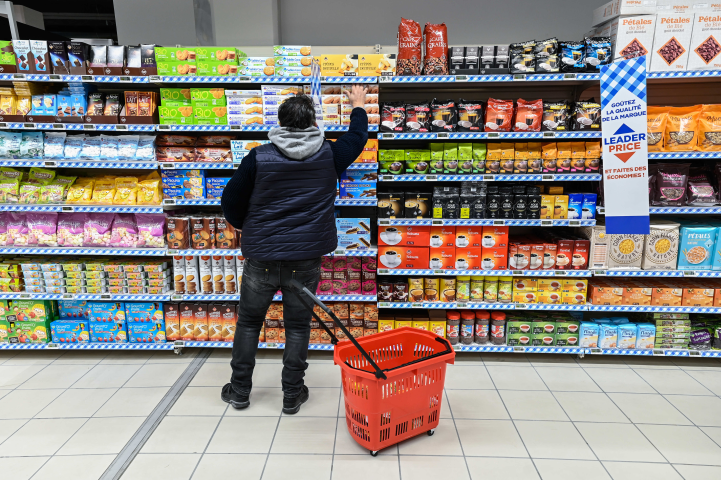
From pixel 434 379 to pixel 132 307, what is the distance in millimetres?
2674

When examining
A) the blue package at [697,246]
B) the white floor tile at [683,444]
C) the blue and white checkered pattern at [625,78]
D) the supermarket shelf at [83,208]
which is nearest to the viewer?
the white floor tile at [683,444]

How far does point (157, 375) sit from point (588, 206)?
3.67m

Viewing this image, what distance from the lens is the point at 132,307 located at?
150 inches

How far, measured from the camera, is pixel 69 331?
383 centimetres

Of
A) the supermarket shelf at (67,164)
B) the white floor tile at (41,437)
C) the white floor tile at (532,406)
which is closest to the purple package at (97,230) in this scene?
the supermarket shelf at (67,164)

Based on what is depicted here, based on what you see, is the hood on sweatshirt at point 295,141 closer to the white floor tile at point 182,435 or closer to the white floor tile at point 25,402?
the white floor tile at point 182,435

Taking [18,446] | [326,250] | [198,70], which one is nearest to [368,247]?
[326,250]

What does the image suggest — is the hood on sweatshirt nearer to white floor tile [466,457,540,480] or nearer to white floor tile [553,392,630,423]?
white floor tile [466,457,540,480]

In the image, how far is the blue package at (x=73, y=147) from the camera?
3.62 metres

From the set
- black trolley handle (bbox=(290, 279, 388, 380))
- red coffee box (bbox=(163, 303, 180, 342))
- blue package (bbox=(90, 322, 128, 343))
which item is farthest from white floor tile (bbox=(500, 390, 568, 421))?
blue package (bbox=(90, 322, 128, 343))

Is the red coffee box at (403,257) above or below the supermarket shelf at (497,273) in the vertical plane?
above

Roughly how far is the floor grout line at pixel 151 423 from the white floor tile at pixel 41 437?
0.42m

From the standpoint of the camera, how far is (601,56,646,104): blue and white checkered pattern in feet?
9.11

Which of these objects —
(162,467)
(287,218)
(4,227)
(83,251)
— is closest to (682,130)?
(287,218)
